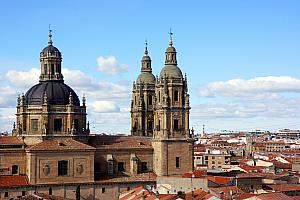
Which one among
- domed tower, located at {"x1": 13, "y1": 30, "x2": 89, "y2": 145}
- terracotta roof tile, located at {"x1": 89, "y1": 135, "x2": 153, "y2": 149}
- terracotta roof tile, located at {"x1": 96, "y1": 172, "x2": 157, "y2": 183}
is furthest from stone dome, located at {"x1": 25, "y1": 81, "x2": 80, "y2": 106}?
terracotta roof tile, located at {"x1": 96, "y1": 172, "x2": 157, "y2": 183}

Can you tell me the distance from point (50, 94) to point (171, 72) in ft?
56.2

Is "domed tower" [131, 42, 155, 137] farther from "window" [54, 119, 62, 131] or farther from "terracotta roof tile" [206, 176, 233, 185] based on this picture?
"terracotta roof tile" [206, 176, 233, 185]

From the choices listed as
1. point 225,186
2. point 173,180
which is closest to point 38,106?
point 173,180

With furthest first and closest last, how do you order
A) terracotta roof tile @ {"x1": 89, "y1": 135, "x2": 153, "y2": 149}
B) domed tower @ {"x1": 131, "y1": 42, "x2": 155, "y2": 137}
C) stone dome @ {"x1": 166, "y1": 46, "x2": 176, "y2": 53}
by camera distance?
domed tower @ {"x1": 131, "y1": 42, "x2": 155, "y2": 137} < stone dome @ {"x1": 166, "y1": 46, "x2": 176, "y2": 53} < terracotta roof tile @ {"x1": 89, "y1": 135, "x2": 153, "y2": 149}

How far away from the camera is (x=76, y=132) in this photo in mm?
84062

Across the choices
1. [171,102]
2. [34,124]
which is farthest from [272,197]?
[34,124]

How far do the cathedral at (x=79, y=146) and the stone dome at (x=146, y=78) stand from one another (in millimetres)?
4726

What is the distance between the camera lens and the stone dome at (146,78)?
311 feet

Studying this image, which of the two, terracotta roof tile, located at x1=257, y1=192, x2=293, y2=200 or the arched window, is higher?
the arched window

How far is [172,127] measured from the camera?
85.6 meters

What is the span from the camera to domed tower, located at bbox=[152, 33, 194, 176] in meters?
84.8

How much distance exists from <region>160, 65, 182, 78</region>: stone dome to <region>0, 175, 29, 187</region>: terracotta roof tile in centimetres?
2402

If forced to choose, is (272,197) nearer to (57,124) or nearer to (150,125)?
(57,124)

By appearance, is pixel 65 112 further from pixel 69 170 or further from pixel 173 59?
pixel 173 59
